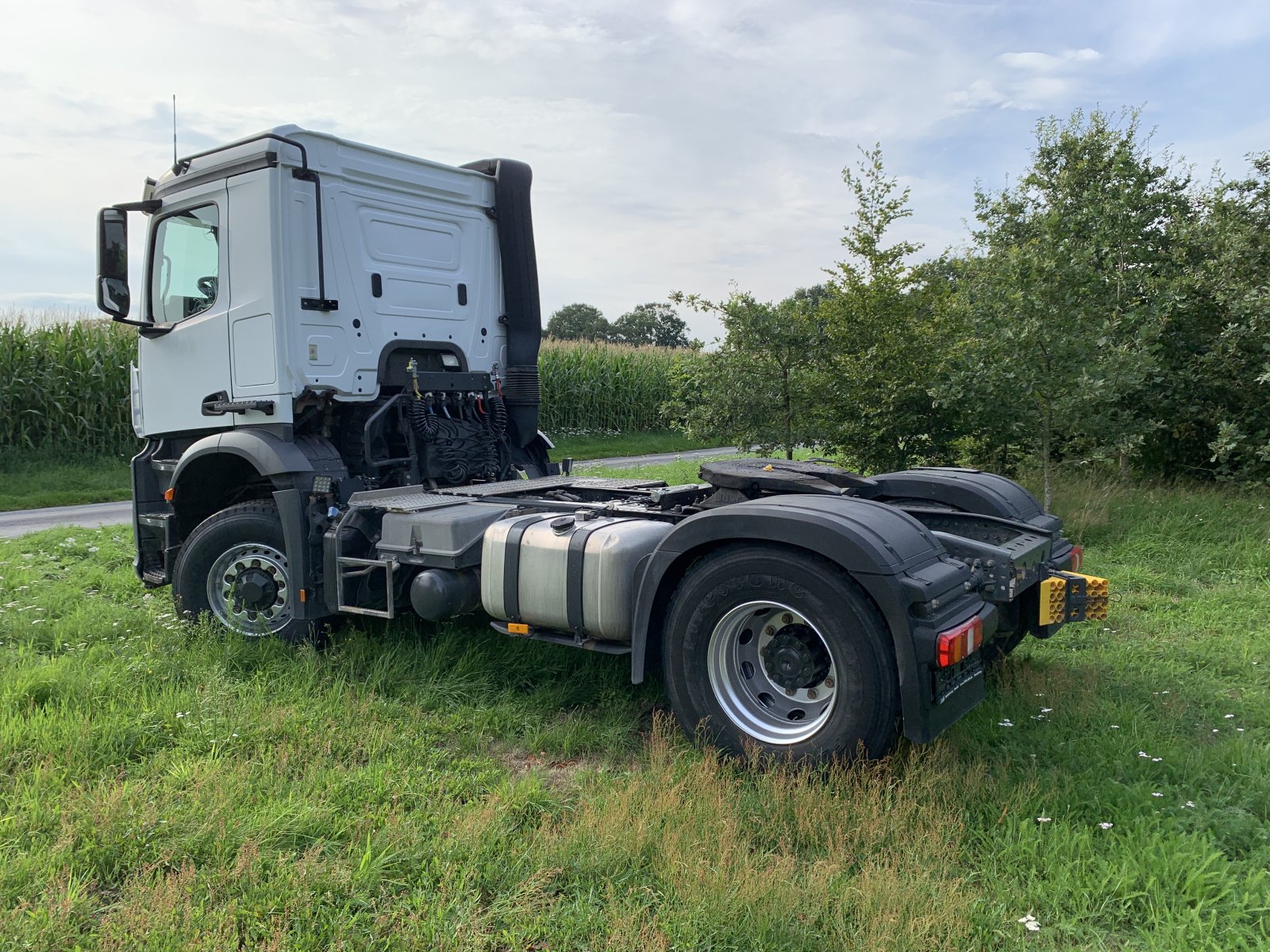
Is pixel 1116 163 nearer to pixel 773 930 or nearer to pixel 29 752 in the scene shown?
pixel 773 930

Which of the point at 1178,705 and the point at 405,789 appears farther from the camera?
the point at 1178,705

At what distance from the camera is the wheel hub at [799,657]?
3.97 meters

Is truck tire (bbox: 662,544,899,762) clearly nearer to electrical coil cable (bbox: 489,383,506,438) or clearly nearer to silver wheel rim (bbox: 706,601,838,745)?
silver wheel rim (bbox: 706,601,838,745)

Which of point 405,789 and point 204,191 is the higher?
point 204,191

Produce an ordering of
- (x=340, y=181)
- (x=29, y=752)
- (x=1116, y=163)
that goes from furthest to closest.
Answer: (x=1116, y=163) → (x=340, y=181) → (x=29, y=752)

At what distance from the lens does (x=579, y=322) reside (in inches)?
2771

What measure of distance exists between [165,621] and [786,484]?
14.5 feet

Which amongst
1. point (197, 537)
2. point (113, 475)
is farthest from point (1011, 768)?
point (113, 475)

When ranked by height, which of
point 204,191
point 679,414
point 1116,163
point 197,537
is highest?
point 1116,163

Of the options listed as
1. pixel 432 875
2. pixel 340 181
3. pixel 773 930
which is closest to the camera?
pixel 773 930

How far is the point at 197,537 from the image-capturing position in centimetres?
621

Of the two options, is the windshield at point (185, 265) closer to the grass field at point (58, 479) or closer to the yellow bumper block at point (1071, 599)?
the yellow bumper block at point (1071, 599)

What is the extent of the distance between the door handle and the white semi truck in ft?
0.07

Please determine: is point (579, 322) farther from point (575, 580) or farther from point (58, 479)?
point (575, 580)
